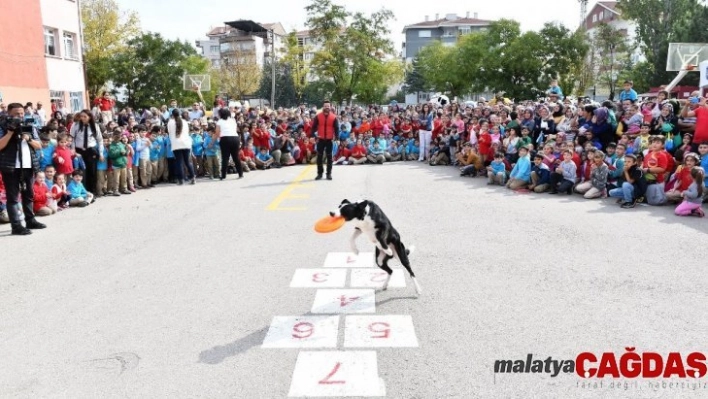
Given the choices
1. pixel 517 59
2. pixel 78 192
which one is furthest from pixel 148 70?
pixel 78 192

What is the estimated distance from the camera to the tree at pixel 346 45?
39.1m

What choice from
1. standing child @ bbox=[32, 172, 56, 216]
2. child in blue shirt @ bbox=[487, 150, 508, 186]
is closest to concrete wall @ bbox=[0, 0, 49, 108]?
standing child @ bbox=[32, 172, 56, 216]

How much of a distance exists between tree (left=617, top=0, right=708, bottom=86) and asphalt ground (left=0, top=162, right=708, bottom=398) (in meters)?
39.4

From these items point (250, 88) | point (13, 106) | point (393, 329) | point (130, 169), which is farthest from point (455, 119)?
point (250, 88)

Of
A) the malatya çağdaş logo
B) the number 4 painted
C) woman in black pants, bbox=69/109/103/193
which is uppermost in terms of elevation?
woman in black pants, bbox=69/109/103/193

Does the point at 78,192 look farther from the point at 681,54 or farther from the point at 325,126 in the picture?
the point at 681,54

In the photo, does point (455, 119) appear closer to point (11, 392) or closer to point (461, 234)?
point (461, 234)

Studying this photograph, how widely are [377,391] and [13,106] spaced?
794 centimetres

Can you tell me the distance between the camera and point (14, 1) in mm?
26125

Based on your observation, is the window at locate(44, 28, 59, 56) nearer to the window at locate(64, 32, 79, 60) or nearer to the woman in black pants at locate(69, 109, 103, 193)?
the window at locate(64, 32, 79, 60)

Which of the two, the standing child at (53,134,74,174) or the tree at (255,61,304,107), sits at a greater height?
the tree at (255,61,304,107)

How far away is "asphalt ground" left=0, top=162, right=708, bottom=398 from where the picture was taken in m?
4.08

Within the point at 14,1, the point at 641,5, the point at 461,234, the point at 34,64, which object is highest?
the point at 641,5

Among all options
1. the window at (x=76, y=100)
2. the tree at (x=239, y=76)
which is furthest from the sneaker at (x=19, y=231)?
the tree at (x=239, y=76)
